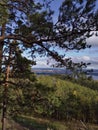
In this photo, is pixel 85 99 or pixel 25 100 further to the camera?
pixel 85 99

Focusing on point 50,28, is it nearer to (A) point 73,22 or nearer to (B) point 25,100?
(A) point 73,22

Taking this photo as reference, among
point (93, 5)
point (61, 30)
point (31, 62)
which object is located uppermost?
point (93, 5)

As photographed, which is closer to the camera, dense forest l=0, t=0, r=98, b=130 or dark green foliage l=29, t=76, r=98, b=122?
dense forest l=0, t=0, r=98, b=130

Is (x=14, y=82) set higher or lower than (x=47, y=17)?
lower

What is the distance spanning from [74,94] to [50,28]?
130ft

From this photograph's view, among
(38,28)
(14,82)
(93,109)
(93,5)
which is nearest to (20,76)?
(14,82)

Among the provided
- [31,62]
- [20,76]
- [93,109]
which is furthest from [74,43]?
[93,109]

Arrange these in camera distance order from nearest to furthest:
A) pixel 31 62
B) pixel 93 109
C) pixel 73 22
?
pixel 73 22 < pixel 31 62 < pixel 93 109

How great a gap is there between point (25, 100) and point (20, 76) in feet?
3.19

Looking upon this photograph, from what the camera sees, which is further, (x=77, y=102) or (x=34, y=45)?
(x=77, y=102)

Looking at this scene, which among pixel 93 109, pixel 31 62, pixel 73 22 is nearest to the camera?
pixel 73 22

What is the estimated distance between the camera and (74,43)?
530 inches

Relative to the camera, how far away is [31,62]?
1510 centimetres

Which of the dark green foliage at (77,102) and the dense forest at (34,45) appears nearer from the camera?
the dense forest at (34,45)
